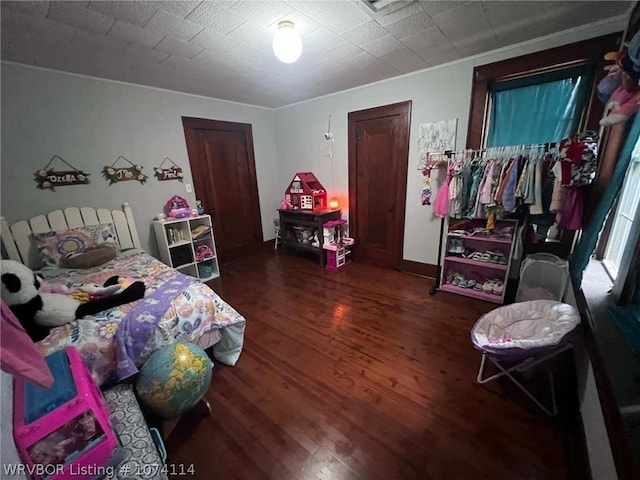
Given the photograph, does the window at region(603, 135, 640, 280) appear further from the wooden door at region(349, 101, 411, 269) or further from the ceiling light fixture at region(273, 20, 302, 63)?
the ceiling light fixture at region(273, 20, 302, 63)

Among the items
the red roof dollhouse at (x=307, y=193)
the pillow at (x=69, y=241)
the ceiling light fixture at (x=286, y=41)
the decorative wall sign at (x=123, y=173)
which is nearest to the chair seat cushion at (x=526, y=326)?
the ceiling light fixture at (x=286, y=41)

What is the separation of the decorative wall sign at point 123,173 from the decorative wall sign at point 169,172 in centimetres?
15

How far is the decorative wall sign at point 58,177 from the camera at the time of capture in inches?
94.3

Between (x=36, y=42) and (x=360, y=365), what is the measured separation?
3.41 metres

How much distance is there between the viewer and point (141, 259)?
2529 mm

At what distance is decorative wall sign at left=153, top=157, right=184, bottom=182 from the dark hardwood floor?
212 cm

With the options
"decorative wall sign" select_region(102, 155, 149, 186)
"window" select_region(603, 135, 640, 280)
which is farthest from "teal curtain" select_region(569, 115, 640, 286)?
"decorative wall sign" select_region(102, 155, 149, 186)

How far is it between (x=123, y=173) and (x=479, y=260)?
404 cm

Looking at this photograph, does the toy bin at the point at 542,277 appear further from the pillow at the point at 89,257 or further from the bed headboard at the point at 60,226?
the bed headboard at the point at 60,226

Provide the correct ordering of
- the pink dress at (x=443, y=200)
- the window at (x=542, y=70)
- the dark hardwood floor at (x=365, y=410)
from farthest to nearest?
the pink dress at (x=443, y=200) < the window at (x=542, y=70) < the dark hardwood floor at (x=365, y=410)

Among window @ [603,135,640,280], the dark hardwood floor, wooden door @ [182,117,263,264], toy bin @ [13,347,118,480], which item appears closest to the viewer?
toy bin @ [13,347,118,480]

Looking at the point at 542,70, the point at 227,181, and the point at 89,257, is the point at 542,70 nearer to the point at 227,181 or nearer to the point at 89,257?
the point at 227,181

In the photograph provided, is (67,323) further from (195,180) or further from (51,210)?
(195,180)

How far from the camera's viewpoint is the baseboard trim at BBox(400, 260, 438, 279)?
3140mm
